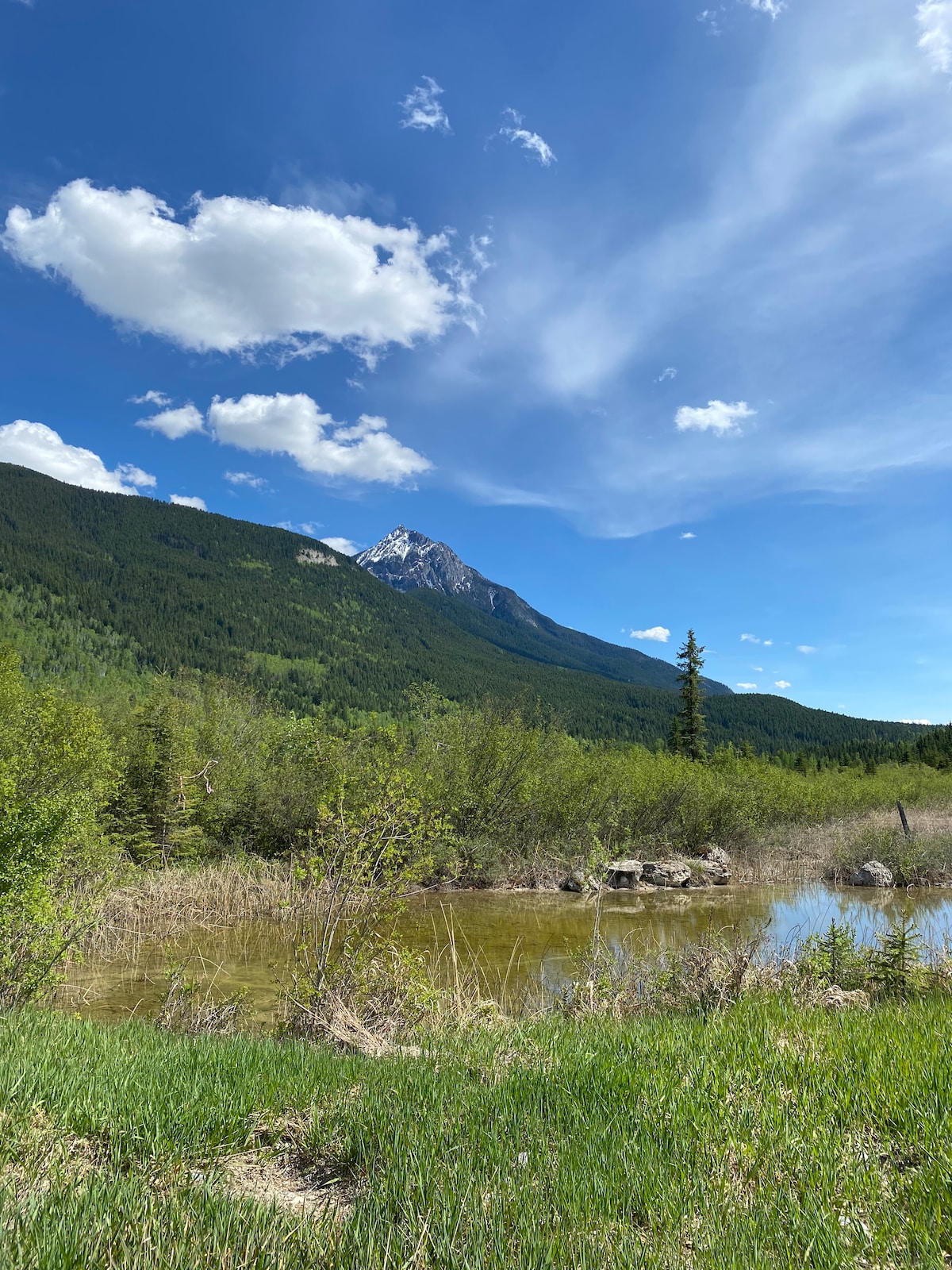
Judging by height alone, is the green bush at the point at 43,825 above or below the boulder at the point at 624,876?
above

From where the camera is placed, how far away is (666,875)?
27.5 m

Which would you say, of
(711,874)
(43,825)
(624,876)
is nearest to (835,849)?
(711,874)

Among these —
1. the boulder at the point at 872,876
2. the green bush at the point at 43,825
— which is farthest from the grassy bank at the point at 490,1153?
the boulder at the point at 872,876

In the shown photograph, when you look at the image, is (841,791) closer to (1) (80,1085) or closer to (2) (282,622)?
(1) (80,1085)

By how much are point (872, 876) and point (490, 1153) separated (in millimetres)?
28829

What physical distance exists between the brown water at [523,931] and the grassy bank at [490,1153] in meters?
3.93

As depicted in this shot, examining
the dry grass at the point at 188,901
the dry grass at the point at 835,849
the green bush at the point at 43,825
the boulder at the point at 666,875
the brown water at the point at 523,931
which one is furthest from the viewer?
the boulder at the point at 666,875

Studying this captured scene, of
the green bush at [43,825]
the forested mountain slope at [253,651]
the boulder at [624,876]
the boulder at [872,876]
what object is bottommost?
the boulder at [624,876]

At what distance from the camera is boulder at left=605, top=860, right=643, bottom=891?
2666 centimetres

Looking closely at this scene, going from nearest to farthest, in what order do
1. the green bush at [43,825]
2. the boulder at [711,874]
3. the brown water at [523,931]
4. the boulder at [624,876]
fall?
the green bush at [43,825], the brown water at [523,931], the boulder at [624,876], the boulder at [711,874]

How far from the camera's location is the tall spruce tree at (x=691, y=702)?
5250 cm

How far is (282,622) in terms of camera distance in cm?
17950

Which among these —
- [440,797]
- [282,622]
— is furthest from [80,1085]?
[282,622]

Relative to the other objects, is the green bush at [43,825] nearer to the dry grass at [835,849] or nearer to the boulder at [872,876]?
the dry grass at [835,849]
